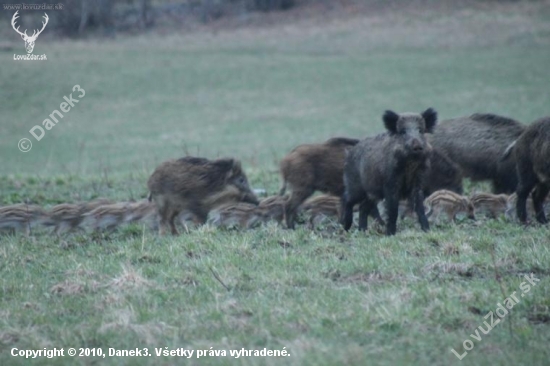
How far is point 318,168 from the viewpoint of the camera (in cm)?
1241

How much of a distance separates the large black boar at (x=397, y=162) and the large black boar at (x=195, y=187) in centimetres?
185

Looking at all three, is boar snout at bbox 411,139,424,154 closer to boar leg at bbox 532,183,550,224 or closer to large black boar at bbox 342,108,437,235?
large black boar at bbox 342,108,437,235

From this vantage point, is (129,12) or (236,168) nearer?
(236,168)

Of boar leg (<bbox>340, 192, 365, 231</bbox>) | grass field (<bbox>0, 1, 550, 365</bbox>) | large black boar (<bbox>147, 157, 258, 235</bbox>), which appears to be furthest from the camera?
large black boar (<bbox>147, 157, 258, 235</bbox>)

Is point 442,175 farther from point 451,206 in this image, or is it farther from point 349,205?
point 349,205

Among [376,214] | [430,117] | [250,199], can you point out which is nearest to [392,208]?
[430,117]

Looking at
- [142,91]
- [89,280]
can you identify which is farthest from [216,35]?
[89,280]

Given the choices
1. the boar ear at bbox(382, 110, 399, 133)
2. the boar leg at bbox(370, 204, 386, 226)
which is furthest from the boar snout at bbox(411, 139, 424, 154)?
the boar leg at bbox(370, 204, 386, 226)

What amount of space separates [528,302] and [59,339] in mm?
3437

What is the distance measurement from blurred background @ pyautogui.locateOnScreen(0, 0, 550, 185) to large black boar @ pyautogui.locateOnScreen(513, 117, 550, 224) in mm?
6141

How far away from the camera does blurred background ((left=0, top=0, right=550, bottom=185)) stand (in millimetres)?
27953

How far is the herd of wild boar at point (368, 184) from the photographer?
10539 mm

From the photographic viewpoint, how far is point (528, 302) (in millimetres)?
7020

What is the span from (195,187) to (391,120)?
114 inches
